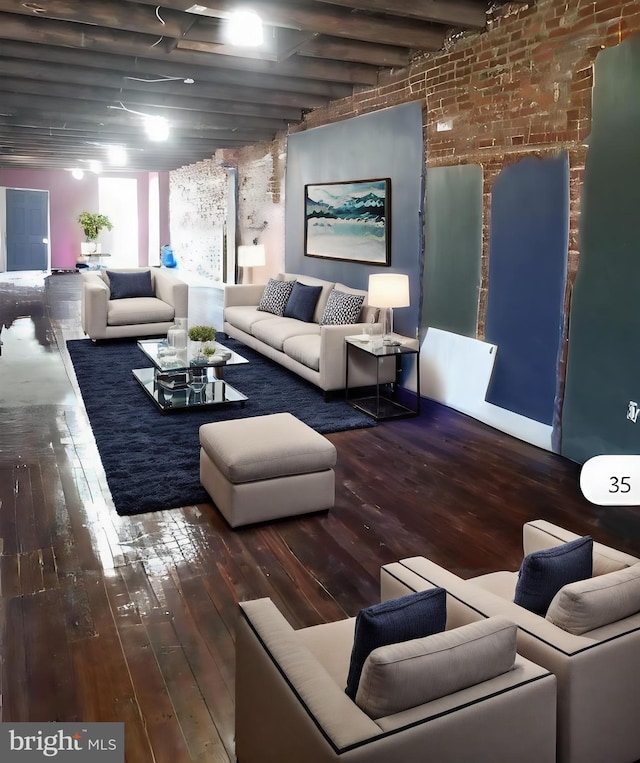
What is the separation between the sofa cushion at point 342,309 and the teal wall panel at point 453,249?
61 centimetres

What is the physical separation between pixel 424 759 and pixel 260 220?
9888 millimetres

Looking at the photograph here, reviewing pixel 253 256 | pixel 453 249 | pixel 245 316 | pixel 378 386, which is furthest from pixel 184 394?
pixel 253 256

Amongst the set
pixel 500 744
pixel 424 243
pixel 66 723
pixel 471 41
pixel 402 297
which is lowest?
pixel 66 723

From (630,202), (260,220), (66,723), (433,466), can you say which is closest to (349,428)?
(433,466)

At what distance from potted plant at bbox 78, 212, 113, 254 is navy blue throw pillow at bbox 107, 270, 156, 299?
10.6 metres

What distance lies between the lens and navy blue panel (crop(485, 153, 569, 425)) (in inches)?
194

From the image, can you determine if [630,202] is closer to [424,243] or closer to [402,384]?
[424,243]

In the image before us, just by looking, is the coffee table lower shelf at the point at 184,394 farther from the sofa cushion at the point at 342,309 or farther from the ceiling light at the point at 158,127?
the ceiling light at the point at 158,127

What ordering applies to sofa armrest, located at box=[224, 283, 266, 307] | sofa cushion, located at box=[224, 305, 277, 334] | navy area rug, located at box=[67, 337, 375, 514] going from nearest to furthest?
navy area rug, located at box=[67, 337, 375, 514] < sofa cushion, located at box=[224, 305, 277, 334] < sofa armrest, located at box=[224, 283, 266, 307]

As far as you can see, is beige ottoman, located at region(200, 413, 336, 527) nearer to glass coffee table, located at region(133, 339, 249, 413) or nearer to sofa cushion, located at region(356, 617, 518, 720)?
glass coffee table, located at region(133, 339, 249, 413)

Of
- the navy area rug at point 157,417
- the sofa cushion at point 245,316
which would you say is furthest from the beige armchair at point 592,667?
the sofa cushion at point 245,316

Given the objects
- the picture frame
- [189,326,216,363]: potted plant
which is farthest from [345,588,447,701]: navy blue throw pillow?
the picture frame

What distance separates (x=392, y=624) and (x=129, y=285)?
8.05 meters

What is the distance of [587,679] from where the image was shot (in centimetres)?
187
